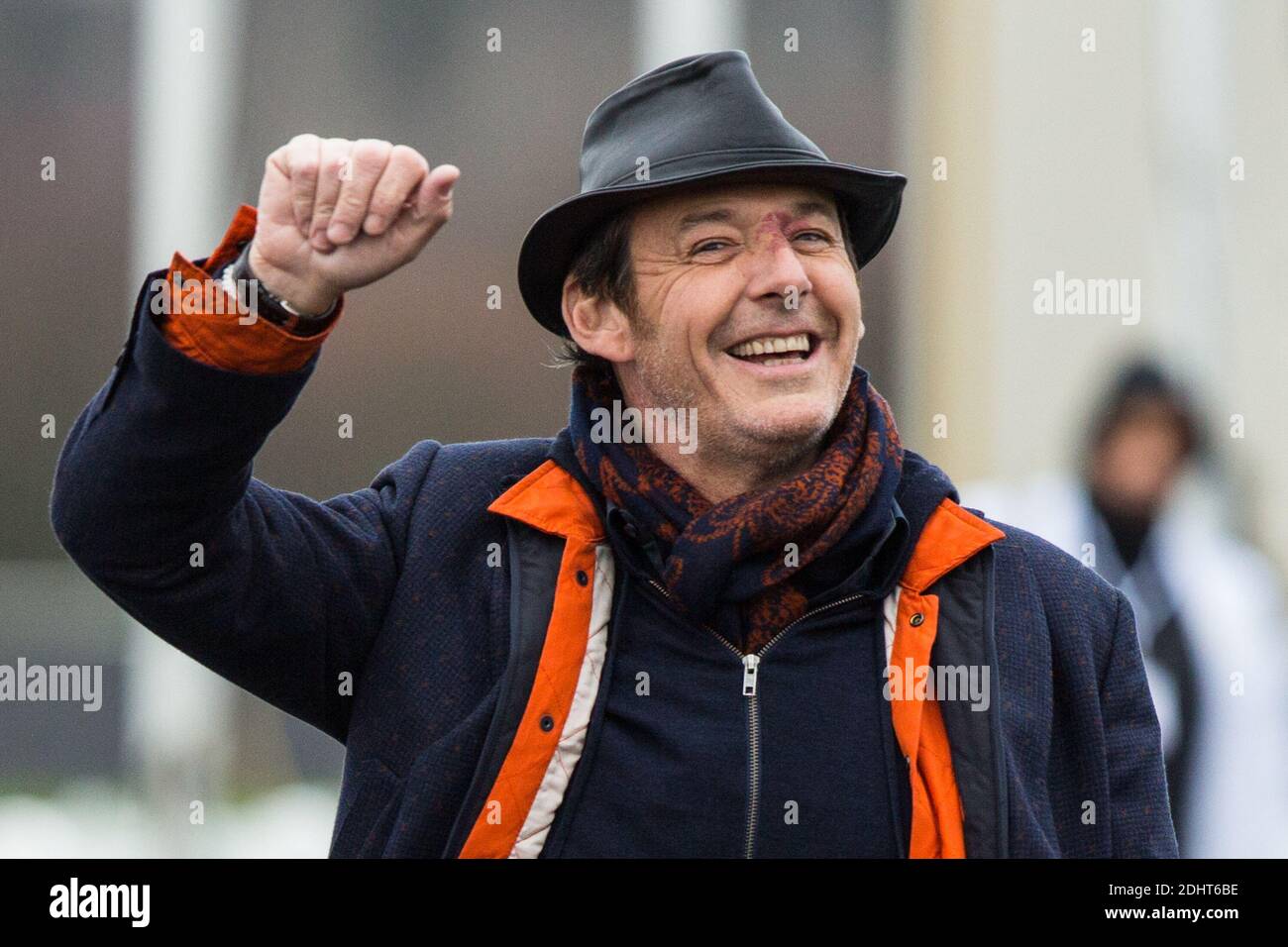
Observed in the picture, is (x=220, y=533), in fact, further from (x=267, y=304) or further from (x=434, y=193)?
(x=434, y=193)

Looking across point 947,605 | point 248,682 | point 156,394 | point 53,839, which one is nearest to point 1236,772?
point 947,605

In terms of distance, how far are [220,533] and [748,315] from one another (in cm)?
82

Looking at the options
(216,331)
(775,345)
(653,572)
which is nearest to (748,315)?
(775,345)

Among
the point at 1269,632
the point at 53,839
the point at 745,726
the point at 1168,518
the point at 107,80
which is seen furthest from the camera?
the point at 107,80

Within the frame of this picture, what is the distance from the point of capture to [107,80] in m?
6.39

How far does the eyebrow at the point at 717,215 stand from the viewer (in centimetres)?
272

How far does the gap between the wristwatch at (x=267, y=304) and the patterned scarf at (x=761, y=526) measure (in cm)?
49

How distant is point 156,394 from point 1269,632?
368cm

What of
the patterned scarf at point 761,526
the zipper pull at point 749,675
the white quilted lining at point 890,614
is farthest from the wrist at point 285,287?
the white quilted lining at point 890,614

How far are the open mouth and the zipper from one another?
368mm

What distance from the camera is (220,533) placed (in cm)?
236

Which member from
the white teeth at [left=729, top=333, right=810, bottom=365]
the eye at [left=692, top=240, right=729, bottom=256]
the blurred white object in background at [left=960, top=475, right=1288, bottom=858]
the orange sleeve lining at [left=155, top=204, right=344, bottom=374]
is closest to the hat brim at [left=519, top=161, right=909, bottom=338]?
the eye at [left=692, top=240, right=729, bottom=256]

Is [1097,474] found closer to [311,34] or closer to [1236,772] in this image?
[1236,772]

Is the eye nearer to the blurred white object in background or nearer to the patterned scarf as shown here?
the patterned scarf
